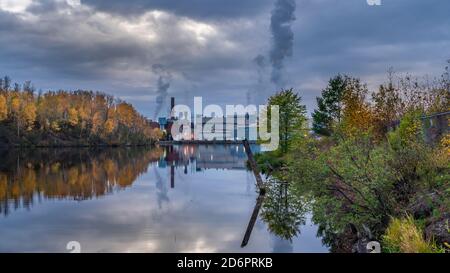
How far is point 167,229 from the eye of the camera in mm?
24328

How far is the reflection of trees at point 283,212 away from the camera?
23.2 m

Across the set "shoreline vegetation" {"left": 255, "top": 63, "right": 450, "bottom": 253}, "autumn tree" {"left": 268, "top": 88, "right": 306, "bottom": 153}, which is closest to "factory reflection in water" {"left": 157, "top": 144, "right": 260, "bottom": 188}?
"autumn tree" {"left": 268, "top": 88, "right": 306, "bottom": 153}

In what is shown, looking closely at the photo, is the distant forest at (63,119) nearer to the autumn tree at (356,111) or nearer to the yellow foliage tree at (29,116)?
the yellow foliage tree at (29,116)

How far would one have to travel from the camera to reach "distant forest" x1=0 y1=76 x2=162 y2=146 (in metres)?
124

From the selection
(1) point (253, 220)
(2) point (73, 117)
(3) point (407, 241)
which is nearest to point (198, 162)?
(1) point (253, 220)

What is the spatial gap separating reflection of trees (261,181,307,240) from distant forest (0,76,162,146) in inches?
4201

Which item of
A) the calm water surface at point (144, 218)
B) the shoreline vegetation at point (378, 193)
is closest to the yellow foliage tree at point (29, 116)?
the calm water surface at point (144, 218)

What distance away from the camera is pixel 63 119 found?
140 metres

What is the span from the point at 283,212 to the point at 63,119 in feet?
416

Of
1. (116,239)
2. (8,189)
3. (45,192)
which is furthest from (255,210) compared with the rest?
(8,189)

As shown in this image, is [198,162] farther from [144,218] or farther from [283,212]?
[283,212]

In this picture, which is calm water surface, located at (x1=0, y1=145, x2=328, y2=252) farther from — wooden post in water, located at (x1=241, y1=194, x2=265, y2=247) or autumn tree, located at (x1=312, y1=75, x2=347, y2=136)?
autumn tree, located at (x1=312, y1=75, x2=347, y2=136)
